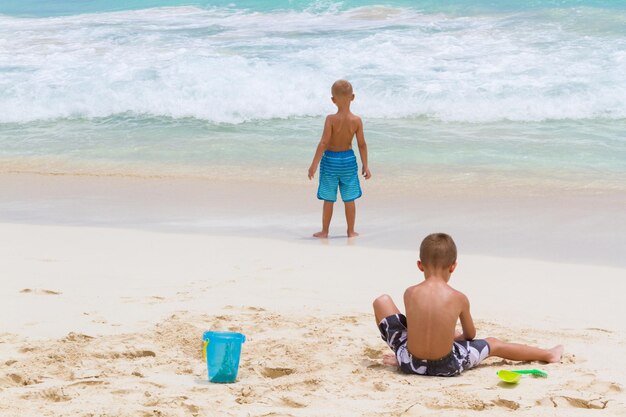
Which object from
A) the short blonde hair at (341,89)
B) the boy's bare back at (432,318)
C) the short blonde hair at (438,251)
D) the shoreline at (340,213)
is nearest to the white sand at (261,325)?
the boy's bare back at (432,318)

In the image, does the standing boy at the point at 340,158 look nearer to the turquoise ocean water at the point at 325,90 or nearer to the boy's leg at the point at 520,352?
the turquoise ocean water at the point at 325,90

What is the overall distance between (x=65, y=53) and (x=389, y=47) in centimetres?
493

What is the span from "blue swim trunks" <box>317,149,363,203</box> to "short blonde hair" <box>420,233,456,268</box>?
3056 millimetres

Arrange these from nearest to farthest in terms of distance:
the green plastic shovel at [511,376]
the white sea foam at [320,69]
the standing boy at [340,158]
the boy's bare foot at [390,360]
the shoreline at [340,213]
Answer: the green plastic shovel at [511,376]
the boy's bare foot at [390,360]
the shoreline at [340,213]
the standing boy at [340,158]
the white sea foam at [320,69]

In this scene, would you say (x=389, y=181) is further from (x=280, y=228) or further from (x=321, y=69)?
(x=321, y=69)

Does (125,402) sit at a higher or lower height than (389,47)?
lower

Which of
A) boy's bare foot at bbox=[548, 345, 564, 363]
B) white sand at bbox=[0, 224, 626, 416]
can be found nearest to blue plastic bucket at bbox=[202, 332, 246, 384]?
white sand at bbox=[0, 224, 626, 416]

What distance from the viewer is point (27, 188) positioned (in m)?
8.82

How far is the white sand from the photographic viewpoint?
368cm

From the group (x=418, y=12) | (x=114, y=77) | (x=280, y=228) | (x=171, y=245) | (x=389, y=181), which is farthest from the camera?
(x=418, y=12)

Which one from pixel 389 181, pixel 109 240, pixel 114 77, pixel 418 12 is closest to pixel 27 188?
pixel 109 240

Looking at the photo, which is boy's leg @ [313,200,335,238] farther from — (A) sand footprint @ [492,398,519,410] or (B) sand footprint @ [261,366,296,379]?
(A) sand footprint @ [492,398,519,410]

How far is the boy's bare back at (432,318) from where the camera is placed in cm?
407

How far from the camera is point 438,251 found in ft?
13.6
